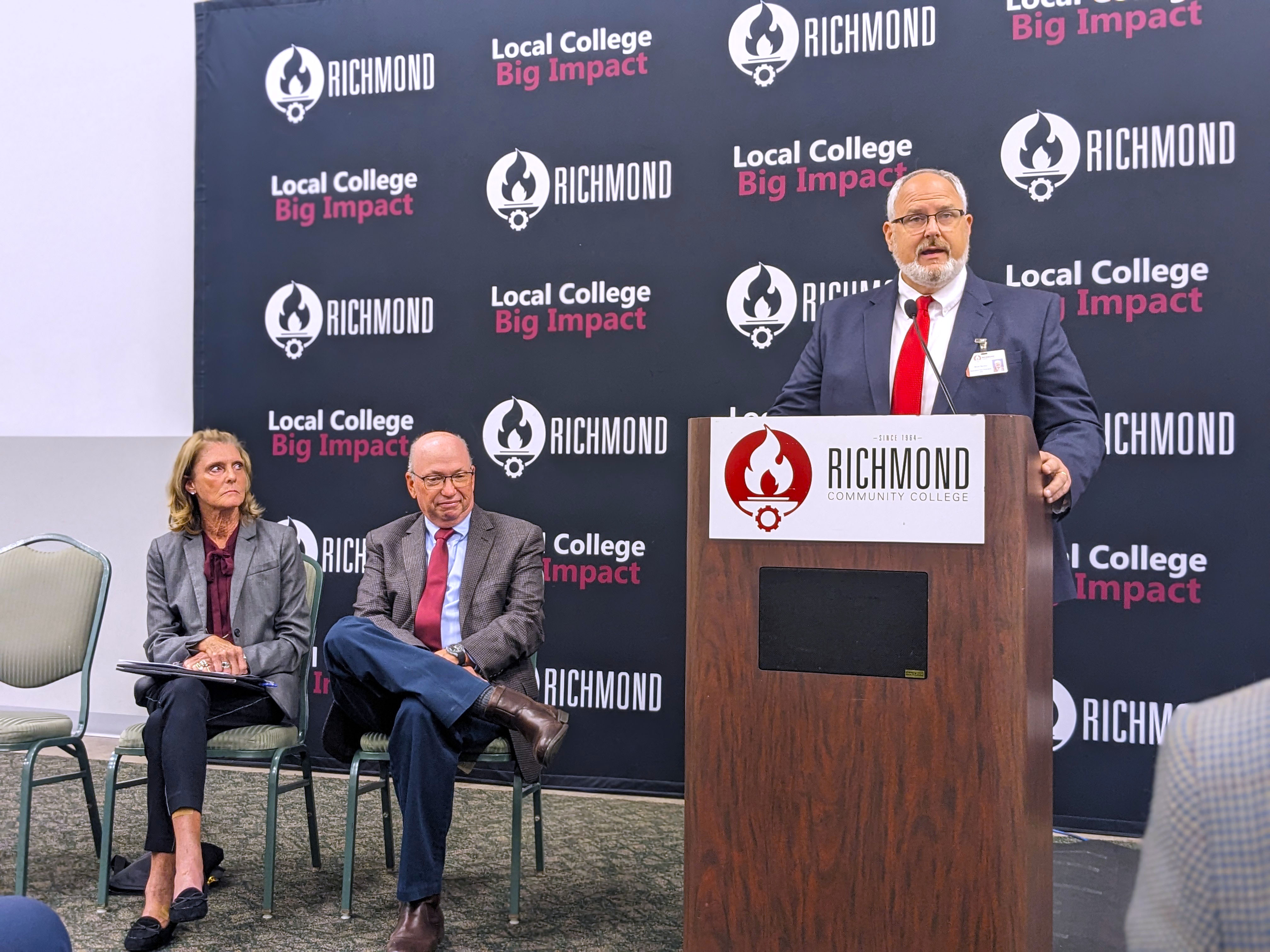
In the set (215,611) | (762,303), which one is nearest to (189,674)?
(215,611)

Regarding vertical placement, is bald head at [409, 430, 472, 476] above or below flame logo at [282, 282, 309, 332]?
below

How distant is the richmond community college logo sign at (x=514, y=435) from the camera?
4230 millimetres

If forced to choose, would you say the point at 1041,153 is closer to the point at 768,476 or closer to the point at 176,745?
the point at 768,476

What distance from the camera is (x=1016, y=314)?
2.35 meters

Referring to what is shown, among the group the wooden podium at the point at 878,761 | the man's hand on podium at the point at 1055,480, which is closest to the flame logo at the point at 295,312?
the wooden podium at the point at 878,761

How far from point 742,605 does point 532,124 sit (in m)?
2.95

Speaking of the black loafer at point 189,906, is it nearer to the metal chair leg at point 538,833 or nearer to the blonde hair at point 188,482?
the metal chair leg at point 538,833

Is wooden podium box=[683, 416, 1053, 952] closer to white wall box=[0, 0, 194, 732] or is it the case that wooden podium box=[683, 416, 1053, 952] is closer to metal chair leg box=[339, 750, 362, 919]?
metal chair leg box=[339, 750, 362, 919]

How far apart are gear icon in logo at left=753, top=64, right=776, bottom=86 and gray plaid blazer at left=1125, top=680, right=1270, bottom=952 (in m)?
3.77

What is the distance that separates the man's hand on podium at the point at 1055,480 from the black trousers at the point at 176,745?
2066 millimetres

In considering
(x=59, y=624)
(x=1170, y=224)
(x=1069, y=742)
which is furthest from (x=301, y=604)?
(x=1170, y=224)

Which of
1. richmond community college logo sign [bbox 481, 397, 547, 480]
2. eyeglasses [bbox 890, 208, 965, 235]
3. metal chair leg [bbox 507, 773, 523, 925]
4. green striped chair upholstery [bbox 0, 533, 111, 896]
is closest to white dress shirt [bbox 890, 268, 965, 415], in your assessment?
eyeglasses [bbox 890, 208, 965, 235]

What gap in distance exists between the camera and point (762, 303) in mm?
4004

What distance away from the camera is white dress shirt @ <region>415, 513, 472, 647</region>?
3.07m
